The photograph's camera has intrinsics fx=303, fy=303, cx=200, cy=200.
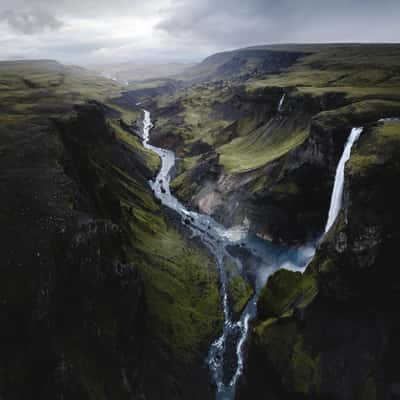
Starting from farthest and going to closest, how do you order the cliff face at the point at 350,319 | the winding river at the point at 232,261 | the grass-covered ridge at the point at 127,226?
the winding river at the point at 232,261
the grass-covered ridge at the point at 127,226
the cliff face at the point at 350,319

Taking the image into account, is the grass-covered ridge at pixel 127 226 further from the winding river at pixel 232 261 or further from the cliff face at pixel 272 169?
the cliff face at pixel 272 169

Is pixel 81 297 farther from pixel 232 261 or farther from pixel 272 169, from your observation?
pixel 272 169

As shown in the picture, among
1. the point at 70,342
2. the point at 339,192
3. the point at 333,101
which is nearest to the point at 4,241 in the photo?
the point at 70,342

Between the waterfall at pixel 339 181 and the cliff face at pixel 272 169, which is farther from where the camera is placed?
the cliff face at pixel 272 169

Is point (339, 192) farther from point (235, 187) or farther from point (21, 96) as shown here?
point (21, 96)

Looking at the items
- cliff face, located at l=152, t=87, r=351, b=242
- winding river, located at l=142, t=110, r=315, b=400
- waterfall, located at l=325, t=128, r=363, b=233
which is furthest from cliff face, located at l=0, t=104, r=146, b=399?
cliff face, located at l=152, t=87, r=351, b=242

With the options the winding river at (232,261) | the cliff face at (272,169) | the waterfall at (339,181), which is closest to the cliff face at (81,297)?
the winding river at (232,261)
